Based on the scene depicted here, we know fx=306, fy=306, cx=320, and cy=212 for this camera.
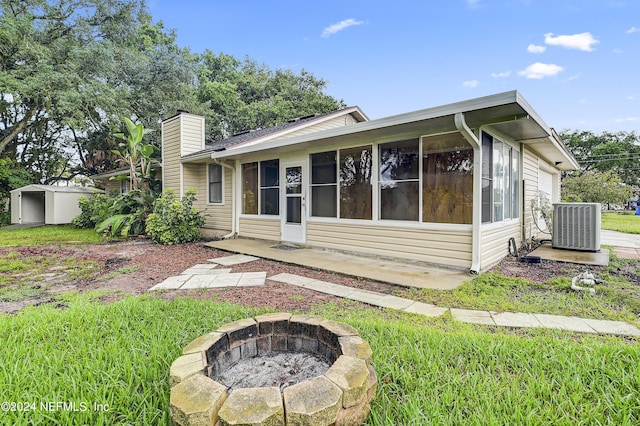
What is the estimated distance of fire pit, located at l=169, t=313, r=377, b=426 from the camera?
126 cm

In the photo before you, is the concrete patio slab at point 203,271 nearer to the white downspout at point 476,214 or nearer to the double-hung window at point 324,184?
the double-hung window at point 324,184

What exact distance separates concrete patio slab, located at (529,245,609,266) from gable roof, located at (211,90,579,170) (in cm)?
227

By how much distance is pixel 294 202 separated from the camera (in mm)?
7246

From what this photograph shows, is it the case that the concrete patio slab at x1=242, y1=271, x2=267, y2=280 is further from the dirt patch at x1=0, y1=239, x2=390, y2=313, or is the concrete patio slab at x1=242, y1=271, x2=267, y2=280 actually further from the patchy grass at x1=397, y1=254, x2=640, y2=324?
the patchy grass at x1=397, y1=254, x2=640, y2=324

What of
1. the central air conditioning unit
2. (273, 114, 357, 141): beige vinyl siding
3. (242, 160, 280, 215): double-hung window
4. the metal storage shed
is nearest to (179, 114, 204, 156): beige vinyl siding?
(242, 160, 280, 215): double-hung window

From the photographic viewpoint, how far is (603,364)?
1.93 meters

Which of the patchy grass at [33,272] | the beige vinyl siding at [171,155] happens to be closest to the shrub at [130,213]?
the beige vinyl siding at [171,155]

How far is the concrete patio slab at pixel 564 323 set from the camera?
106 inches

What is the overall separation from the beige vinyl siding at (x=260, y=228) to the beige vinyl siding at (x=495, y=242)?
15.0 ft

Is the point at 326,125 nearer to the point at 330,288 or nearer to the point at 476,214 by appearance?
the point at 476,214

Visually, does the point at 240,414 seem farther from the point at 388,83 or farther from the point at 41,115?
the point at 41,115

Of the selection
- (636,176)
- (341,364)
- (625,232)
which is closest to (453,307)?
(341,364)

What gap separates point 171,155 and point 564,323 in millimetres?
10237

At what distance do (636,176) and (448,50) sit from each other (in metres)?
29.9
